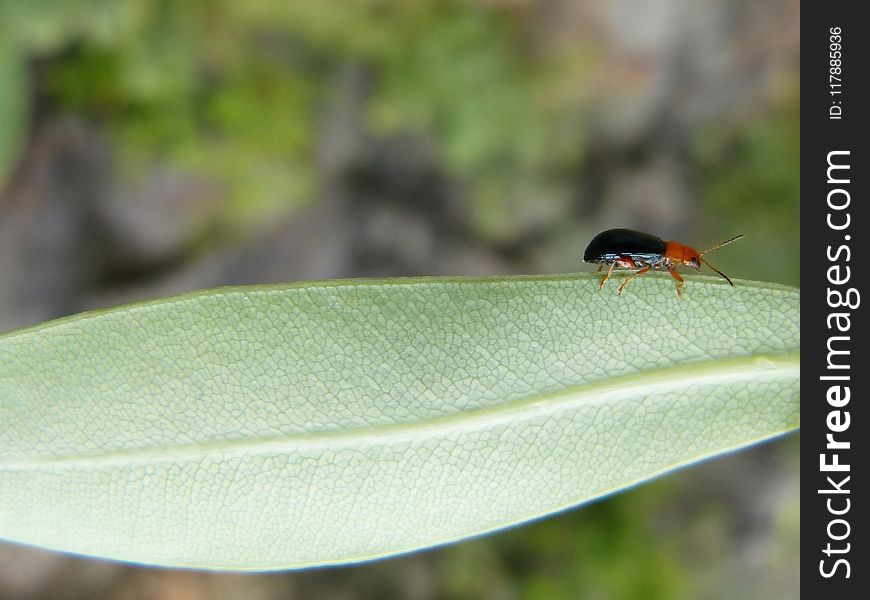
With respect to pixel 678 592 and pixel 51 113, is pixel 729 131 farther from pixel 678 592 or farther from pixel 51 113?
pixel 51 113

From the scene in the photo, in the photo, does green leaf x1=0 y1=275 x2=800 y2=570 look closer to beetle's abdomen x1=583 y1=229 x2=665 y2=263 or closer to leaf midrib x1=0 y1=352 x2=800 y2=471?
leaf midrib x1=0 y1=352 x2=800 y2=471

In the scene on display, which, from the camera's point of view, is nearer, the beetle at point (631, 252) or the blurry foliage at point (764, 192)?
the beetle at point (631, 252)

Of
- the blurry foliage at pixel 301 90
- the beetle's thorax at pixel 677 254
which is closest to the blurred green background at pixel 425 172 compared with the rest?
the blurry foliage at pixel 301 90

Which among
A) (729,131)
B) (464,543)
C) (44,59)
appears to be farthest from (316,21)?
(464,543)

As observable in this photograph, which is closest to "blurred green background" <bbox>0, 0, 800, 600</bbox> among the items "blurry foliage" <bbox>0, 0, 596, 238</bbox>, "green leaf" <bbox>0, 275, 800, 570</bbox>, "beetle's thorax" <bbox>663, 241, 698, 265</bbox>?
"blurry foliage" <bbox>0, 0, 596, 238</bbox>
